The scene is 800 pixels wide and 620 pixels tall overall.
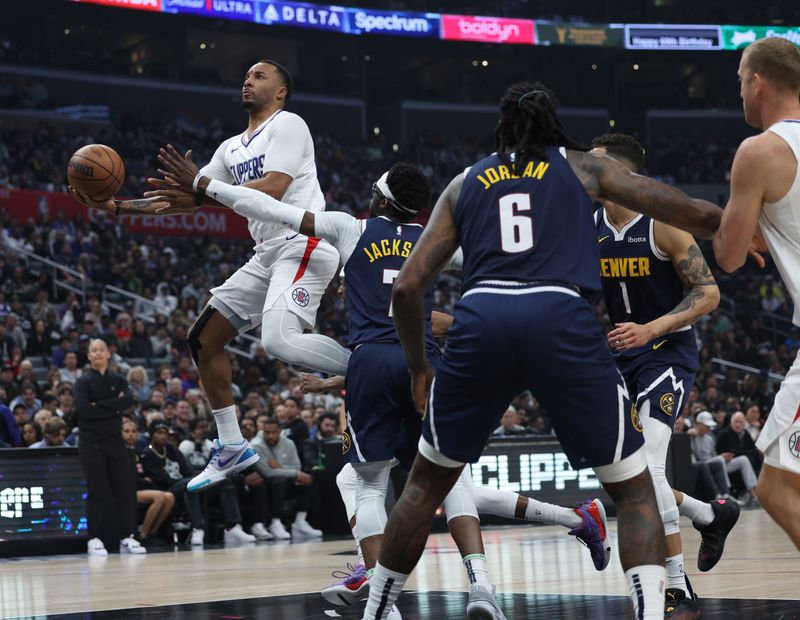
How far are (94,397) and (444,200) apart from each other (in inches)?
335

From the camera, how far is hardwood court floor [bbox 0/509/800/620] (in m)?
6.34

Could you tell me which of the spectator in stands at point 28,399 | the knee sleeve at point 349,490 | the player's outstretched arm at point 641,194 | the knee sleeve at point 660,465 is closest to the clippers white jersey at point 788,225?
the player's outstretched arm at point 641,194

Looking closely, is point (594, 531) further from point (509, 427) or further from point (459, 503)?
point (509, 427)

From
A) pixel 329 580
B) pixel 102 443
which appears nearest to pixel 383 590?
pixel 329 580

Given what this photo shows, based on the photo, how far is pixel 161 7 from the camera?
29.0 meters

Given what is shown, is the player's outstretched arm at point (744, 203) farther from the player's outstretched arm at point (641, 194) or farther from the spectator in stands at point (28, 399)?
the spectator in stands at point (28, 399)

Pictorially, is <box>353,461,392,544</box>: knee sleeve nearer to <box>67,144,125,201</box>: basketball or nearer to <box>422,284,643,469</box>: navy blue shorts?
<box>422,284,643,469</box>: navy blue shorts

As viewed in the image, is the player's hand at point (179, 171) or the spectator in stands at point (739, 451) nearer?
the player's hand at point (179, 171)

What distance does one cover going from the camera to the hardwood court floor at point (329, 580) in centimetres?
634

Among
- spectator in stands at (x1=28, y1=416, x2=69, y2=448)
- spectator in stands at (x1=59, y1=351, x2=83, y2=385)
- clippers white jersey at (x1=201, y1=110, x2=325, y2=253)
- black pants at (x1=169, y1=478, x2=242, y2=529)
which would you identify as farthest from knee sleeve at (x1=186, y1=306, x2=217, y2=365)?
spectator in stands at (x1=59, y1=351, x2=83, y2=385)

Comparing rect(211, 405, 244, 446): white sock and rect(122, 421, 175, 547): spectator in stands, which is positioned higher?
rect(211, 405, 244, 446): white sock

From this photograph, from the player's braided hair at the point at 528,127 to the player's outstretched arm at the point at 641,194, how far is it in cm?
9

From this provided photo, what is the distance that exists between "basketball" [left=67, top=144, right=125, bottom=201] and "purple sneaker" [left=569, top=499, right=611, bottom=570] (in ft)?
10.8

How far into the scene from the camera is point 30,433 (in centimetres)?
1299
